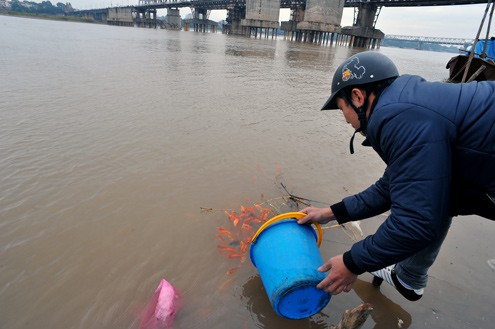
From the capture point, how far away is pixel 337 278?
176cm

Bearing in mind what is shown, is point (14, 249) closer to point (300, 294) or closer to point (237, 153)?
point (300, 294)

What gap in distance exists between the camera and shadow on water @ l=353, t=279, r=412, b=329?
7.68ft

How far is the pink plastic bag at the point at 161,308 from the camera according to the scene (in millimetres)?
2197

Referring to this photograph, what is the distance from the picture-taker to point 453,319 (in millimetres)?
2389

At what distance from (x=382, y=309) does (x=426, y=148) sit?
1.74 metres

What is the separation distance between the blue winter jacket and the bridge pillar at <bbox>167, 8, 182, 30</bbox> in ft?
366

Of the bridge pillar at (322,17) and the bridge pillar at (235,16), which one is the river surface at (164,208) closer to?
the bridge pillar at (322,17)

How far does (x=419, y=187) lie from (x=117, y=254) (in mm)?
2626

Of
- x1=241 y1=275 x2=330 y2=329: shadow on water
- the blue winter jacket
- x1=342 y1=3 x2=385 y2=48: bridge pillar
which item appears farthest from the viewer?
x1=342 y1=3 x2=385 y2=48: bridge pillar

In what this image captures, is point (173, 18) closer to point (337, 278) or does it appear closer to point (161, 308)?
point (161, 308)

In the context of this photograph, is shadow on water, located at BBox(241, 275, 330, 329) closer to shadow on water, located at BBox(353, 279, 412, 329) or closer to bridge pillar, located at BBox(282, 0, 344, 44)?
shadow on water, located at BBox(353, 279, 412, 329)

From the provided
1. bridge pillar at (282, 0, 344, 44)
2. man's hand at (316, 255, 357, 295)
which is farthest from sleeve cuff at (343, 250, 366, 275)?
bridge pillar at (282, 0, 344, 44)

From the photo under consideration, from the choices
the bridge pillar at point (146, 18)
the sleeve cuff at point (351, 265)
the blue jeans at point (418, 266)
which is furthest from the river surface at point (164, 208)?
the bridge pillar at point (146, 18)

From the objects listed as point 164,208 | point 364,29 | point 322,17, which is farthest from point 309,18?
point 164,208
